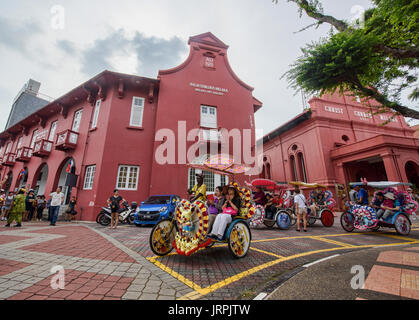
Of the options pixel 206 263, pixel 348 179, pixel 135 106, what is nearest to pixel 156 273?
pixel 206 263

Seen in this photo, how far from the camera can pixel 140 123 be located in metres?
13.2

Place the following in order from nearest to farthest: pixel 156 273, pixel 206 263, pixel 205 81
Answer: pixel 156 273, pixel 206 263, pixel 205 81

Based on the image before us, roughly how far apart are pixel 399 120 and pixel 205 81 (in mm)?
23296

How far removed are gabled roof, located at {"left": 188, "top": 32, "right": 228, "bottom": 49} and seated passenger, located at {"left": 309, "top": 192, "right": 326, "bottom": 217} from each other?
14.3 m

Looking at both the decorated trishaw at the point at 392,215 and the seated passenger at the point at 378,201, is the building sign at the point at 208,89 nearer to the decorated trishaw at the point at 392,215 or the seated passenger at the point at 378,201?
the decorated trishaw at the point at 392,215

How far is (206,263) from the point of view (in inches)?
142

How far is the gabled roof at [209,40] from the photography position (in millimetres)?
15661

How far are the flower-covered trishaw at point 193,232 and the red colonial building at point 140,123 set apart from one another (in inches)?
319

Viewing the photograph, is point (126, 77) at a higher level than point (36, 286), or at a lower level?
higher

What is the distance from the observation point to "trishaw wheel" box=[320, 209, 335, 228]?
8.84 meters

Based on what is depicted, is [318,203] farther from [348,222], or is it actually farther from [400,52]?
[400,52]

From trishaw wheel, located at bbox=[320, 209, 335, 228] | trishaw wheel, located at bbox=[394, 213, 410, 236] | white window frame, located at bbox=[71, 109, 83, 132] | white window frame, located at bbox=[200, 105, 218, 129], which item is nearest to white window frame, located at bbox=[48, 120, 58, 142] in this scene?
white window frame, located at bbox=[71, 109, 83, 132]

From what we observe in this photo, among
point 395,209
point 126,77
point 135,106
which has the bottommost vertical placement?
point 395,209
